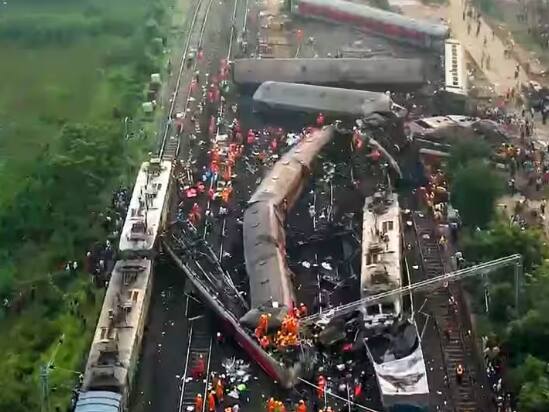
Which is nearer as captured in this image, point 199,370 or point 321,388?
point 321,388

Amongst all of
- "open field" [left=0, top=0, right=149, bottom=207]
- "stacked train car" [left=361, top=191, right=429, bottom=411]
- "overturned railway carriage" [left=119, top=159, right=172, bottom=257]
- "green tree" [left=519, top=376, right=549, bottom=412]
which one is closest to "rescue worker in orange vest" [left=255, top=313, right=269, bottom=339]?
"stacked train car" [left=361, top=191, right=429, bottom=411]

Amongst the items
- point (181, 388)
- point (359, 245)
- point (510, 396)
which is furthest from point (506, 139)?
point (181, 388)

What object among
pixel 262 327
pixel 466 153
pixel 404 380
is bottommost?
pixel 404 380

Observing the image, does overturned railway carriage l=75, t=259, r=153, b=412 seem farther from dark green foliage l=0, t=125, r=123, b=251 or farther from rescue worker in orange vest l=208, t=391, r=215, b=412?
dark green foliage l=0, t=125, r=123, b=251

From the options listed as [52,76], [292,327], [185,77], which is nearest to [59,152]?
[52,76]

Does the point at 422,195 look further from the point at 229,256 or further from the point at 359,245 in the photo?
the point at 229,256

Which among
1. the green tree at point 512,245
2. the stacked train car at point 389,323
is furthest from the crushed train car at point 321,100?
the green tree at point 512,245

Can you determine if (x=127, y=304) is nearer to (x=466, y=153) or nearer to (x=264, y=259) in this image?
(x=264, y=259)
